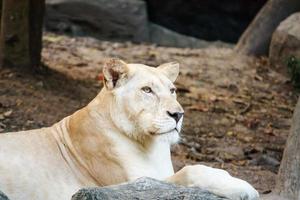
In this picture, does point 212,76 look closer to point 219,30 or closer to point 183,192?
point 219,30

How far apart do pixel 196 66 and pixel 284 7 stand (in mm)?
1934

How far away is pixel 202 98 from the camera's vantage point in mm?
11383

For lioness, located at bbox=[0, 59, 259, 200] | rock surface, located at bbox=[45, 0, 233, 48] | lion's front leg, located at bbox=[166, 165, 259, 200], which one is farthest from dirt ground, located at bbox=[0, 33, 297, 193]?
lion's front leg, located at bbox=[166, 165, 259, 200]

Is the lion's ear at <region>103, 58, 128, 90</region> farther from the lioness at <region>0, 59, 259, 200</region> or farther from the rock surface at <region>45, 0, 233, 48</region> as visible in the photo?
the rock surface at <region>45, 0, 233, 48</region>

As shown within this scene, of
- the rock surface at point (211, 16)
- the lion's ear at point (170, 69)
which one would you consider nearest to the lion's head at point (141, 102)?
the lion's ear at point (170, 69)

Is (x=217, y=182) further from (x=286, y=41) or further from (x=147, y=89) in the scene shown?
(x=286, y=41)

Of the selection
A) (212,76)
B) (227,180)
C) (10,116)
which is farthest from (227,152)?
(227,180)

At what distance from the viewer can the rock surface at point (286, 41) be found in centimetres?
1289

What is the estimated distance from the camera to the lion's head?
19.0ft

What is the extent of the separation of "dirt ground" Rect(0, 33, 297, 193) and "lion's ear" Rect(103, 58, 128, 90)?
2.32m

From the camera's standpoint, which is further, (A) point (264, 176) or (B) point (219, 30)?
(B) point (219, 30)

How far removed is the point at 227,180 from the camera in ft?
17.5

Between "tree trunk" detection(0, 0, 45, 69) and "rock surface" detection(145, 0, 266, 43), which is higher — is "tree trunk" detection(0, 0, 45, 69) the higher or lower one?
the higher one

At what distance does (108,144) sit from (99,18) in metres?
9.96
